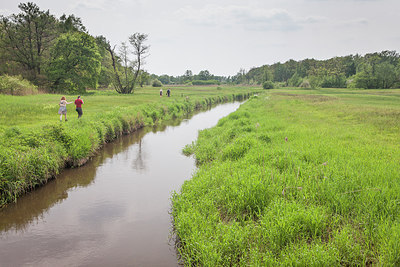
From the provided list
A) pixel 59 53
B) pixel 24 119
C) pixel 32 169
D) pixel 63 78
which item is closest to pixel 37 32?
pixel 59 53

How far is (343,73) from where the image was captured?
102688 mm

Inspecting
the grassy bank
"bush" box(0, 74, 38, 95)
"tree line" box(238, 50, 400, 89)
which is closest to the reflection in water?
the grassy bank

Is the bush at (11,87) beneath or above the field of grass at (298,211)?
above

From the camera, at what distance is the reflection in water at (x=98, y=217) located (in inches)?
239

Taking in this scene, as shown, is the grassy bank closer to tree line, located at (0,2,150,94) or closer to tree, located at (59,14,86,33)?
tree line, located at (0,2,150,94)

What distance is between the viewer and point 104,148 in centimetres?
1606

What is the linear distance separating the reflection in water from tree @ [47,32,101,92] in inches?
1458

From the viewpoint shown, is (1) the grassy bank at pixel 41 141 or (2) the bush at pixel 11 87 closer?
(1) the grassy bank at pixel 41 141

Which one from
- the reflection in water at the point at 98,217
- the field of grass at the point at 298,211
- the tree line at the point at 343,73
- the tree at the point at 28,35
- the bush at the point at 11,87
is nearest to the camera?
the field of grass at the point at 298,211

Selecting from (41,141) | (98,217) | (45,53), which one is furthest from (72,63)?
(98,217)

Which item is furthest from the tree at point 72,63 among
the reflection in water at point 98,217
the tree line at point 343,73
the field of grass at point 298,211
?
the tree line at point 343,73

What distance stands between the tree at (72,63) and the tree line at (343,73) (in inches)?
2816

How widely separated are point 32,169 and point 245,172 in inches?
310

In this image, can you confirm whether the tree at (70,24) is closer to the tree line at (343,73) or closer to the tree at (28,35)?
the tree at (28,35)
